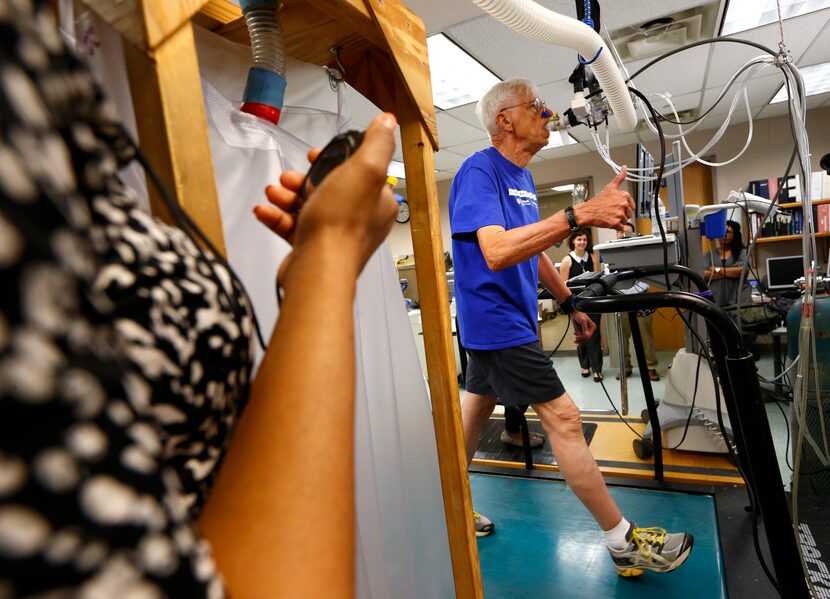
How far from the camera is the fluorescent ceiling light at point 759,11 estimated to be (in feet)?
9.69

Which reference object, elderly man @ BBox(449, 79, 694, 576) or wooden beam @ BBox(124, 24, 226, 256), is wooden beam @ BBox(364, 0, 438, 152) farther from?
elderly man @ BBox(449, 79, 694, 576)

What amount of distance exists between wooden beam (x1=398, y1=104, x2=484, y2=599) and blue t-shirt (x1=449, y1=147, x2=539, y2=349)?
1.94ft

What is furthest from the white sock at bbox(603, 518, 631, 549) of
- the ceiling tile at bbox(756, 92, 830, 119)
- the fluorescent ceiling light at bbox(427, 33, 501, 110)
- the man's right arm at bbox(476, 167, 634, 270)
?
the ceiling tile at bbox(756, 92, 830, 119)

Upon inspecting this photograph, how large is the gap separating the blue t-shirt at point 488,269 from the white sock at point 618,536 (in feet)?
2.22

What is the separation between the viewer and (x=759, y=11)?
3.05 metres

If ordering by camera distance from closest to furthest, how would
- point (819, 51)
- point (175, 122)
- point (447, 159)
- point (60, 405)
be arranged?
point (60, 405) < point (175, 122) < point (819, 51) < point (447, 159)

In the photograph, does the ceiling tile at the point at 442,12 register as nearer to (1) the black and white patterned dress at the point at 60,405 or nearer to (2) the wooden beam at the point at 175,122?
(2) the wooden beam at the point at 175,122

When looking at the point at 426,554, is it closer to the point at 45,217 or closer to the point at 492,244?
the point at 492,244

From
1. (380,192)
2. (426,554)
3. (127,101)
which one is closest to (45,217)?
(380,192)

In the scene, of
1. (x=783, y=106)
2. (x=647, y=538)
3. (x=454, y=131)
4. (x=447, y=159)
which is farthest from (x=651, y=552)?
(x=783, y=106)

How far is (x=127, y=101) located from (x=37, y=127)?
672 mm

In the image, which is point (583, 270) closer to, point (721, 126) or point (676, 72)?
point (676, 72)

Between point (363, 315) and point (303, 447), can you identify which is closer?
point (303, 447)

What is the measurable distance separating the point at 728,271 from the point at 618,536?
331 cm
